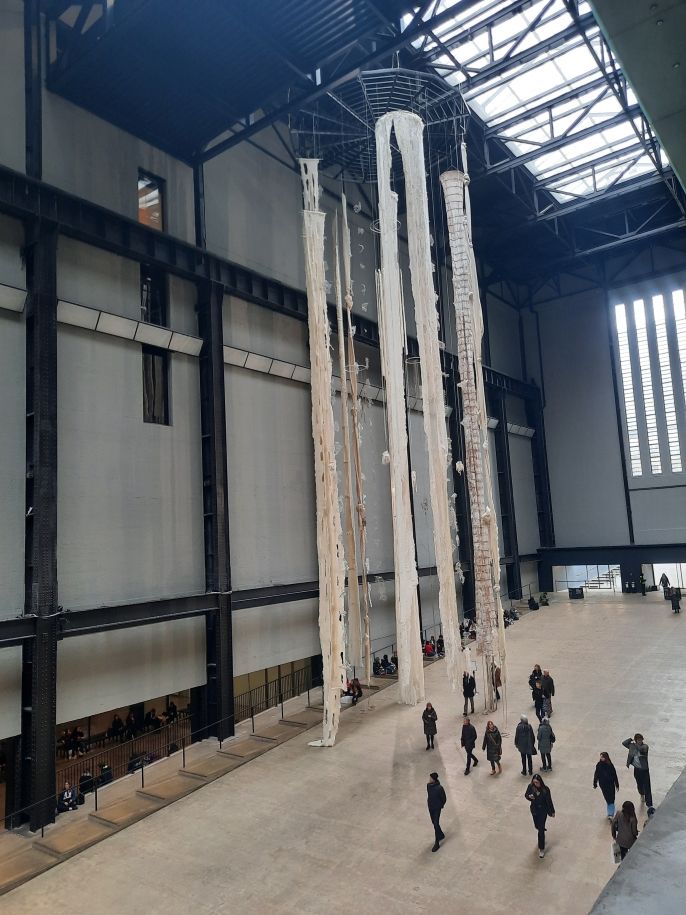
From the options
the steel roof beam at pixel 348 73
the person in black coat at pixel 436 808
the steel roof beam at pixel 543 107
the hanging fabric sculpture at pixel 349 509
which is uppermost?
the steel roof beam at pixel 543 107

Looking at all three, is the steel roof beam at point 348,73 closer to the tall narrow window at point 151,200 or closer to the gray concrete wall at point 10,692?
the tall narrow window at point 151,200

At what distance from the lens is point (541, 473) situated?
41.0 m

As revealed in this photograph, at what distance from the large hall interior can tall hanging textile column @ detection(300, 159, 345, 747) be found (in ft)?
0.27

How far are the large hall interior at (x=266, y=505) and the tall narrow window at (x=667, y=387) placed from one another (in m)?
11.4

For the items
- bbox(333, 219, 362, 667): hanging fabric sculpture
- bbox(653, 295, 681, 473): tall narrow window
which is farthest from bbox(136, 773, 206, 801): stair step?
bbox(653, 295, 681, 473): tall narrow window

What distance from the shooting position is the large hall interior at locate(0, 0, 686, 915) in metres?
11.1

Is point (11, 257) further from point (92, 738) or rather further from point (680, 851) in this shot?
point (680, 851)

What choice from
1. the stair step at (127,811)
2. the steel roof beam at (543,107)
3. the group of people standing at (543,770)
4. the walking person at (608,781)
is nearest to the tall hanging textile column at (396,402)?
the group of people standing at (543,770)

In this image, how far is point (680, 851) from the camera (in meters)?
3.26

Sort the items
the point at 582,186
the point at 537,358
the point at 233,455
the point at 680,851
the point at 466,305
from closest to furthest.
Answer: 1. the point at 680,851
2. the point at 466,305
3. the point at 233,455
4. the point at 582,186
5. the point at 537,358

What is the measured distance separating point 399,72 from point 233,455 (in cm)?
1198

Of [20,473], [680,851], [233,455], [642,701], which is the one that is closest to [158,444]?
[233,455]

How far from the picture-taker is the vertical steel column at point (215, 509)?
17.9 metres

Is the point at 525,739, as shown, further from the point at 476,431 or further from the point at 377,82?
the point at 377,82
